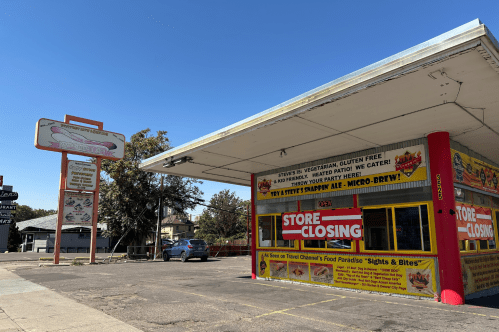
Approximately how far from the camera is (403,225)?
914cm

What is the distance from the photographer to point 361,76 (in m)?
6.15

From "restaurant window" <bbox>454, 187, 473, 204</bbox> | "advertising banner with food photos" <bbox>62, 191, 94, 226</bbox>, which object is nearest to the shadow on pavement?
"restaurant window" <bbox>454, 187, 473, 204</bbox>

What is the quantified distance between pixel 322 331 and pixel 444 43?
4.99 m

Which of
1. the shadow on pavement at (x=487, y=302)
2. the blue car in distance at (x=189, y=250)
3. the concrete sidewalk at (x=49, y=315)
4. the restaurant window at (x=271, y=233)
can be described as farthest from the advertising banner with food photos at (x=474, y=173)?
the blue car in distance at (x=189, y=250)

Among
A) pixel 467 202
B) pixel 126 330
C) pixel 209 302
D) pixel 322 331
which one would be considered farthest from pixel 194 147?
pixel 467 202

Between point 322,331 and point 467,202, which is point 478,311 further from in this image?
point 322,331

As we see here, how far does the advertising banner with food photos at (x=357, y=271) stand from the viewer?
862cm

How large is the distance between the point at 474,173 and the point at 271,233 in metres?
7.01

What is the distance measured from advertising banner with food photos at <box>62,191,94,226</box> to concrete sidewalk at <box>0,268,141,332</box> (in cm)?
1335

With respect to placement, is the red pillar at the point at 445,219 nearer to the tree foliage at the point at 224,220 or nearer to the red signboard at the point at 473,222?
the red signboard at the point at 473,222

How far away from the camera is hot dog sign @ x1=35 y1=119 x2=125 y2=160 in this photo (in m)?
21.2

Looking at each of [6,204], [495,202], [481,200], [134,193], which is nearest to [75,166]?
[134,193]

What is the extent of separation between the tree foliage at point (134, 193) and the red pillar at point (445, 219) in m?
25.6

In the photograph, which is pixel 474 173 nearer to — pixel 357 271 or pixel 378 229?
pixel 378 229
